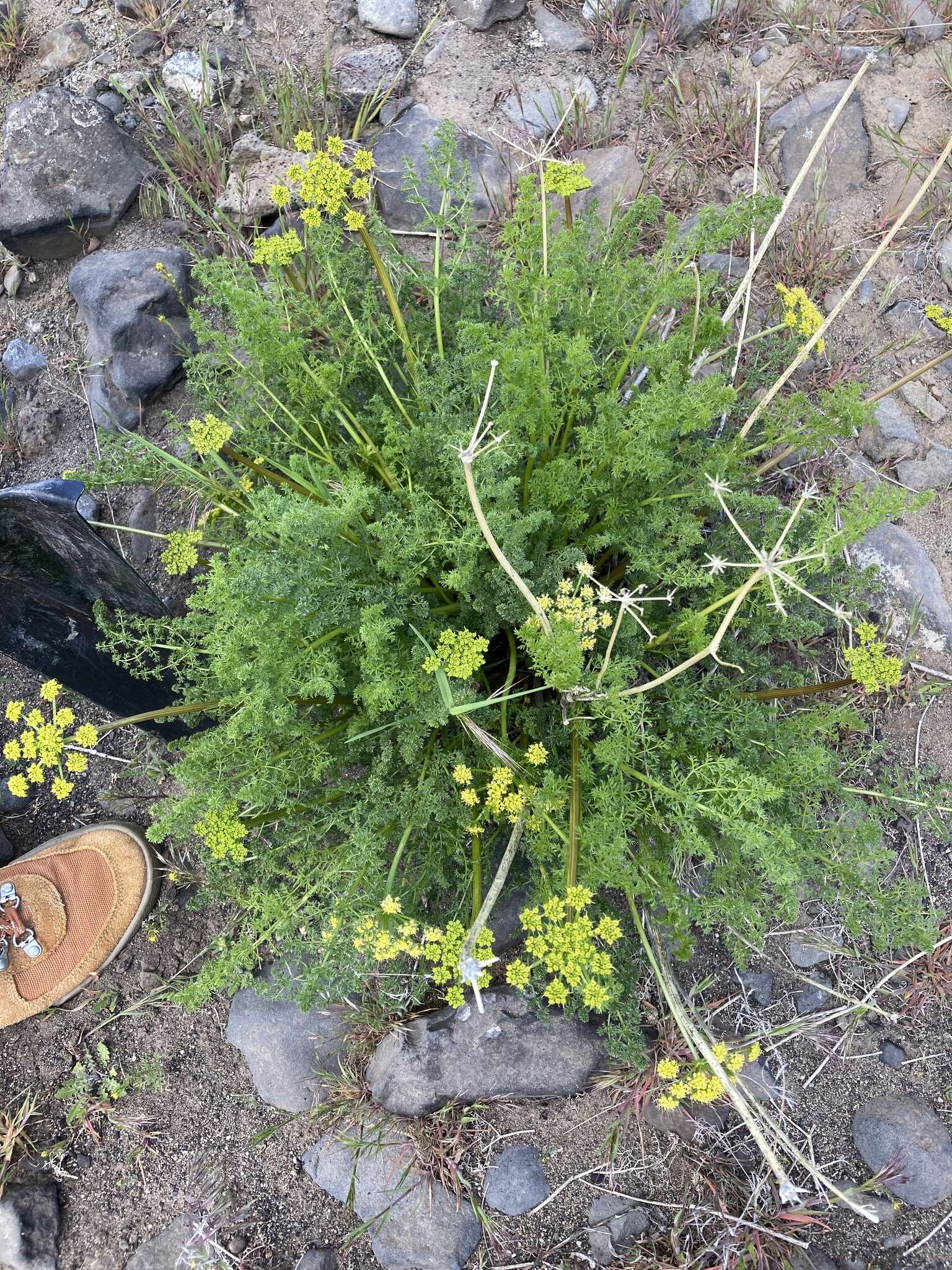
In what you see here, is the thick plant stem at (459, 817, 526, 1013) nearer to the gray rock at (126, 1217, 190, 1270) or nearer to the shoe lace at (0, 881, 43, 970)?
the gray rock at (126, 1217, 190, 1270)

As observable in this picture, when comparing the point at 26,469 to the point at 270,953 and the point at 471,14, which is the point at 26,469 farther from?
the point at 471,14

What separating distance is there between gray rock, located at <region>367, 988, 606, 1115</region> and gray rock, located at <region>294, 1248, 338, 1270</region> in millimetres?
570

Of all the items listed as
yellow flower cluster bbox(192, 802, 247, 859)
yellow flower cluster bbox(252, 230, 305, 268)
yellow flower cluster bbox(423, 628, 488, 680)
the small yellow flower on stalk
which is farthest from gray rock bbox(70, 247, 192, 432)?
yellow flower cluster bbox(423, 628, 488, 680)

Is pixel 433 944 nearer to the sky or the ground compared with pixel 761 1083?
nearer to the sky

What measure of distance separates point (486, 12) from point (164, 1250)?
5.73 metres

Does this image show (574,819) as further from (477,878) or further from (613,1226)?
(613,1226)

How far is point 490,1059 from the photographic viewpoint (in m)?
3.06

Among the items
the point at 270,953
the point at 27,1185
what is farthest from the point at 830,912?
the point at 27,1185

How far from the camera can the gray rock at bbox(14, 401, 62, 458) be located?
406cm

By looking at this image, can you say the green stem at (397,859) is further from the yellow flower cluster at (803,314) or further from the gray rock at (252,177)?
the gray rock at (252,177)

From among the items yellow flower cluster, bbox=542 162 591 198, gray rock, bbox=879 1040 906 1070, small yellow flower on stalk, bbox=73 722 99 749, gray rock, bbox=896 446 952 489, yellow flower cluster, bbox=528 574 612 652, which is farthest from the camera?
gray rock, bbox=896 446 952 489

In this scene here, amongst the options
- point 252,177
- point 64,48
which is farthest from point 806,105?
point 64,48

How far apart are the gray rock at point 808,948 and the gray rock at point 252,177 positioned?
12.7 feet

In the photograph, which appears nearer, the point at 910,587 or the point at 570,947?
the point at 570,947
